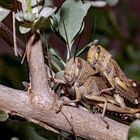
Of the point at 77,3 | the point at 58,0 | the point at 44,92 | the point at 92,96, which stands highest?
the point at 77,3

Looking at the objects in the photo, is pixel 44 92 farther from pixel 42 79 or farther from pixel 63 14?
pixel 63 14

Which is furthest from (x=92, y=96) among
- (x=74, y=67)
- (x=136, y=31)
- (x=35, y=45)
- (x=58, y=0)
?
(x=58, y=0)

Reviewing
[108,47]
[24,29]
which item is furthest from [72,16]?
[108,47]

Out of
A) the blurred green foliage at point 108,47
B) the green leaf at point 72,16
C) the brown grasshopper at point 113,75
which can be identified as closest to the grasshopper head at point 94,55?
the brown grasshopper at point 113,75

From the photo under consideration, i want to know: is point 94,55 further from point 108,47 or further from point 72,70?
point 108,47

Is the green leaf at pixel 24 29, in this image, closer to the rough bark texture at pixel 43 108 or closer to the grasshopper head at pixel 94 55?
the rough bark texture at pixel 43 108

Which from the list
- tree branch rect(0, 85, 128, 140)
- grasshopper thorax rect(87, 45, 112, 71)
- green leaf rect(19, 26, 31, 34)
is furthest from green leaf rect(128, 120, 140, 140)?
grasshopper thorax rect(87, 45, 112, 71)

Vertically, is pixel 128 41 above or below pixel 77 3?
below

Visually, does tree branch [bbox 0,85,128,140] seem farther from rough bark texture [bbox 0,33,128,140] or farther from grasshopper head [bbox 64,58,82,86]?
grasshopper head [bbox 64,58,82,86]
